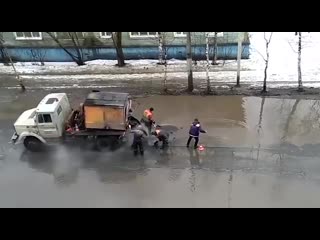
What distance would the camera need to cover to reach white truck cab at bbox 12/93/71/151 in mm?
13383

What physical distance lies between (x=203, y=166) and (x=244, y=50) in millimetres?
12429

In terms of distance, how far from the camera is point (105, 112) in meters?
13.1

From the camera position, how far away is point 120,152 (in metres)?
13.4

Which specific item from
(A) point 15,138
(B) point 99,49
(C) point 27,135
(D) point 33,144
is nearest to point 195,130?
(D) point 33,144

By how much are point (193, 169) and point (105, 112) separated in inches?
140

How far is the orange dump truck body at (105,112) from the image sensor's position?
13031mm

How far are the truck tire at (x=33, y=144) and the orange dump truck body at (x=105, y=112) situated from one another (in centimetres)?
191

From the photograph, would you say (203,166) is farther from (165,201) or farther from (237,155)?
(165,201)

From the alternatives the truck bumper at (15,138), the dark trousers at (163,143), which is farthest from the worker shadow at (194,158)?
the truck bumper at (15,138)

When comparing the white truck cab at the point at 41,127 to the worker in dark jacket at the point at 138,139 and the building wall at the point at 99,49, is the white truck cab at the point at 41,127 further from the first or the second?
the building wall at the point at 99,49

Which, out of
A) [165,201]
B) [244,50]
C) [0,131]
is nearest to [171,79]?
[244,50]

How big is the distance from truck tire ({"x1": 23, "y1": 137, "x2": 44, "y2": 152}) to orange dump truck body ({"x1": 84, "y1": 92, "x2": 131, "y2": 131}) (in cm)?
191

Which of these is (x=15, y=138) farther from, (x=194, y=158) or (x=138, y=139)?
(x=194, y=158)

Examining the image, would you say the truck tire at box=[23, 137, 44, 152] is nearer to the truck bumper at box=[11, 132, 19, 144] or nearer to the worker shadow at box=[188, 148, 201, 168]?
the truck bumper at box=[11, 132, 19, 144]
